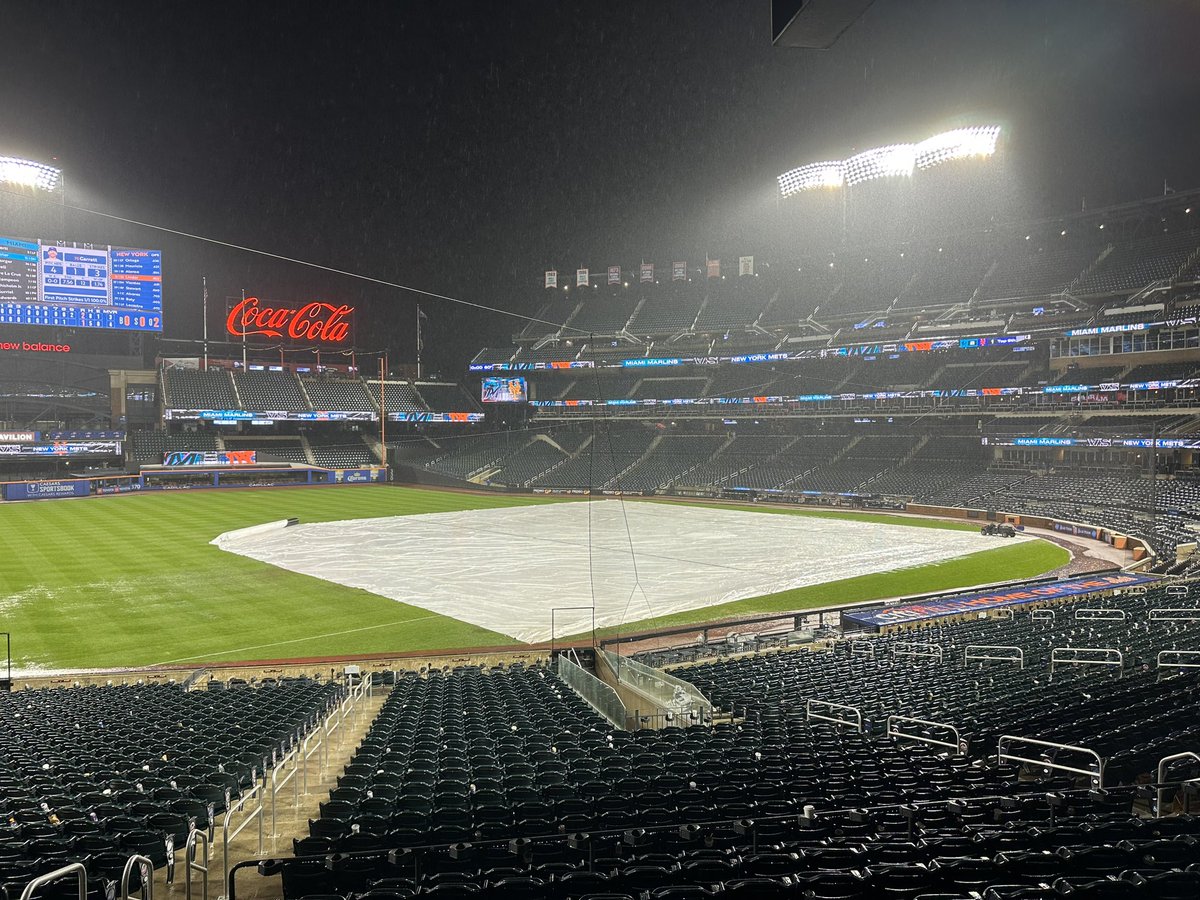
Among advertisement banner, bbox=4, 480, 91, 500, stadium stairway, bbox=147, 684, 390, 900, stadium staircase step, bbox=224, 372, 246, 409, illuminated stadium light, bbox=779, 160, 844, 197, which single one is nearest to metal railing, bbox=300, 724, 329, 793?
stadium stairway, bbox=147, 684, 390, 900

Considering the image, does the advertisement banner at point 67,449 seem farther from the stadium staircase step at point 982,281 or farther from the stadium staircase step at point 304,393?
the stadium staircase step at point 982,281

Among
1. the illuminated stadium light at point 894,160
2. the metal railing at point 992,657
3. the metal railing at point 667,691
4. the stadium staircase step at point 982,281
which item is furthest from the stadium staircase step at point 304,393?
the metal railing at point 992,657

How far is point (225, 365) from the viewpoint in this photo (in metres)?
87.7

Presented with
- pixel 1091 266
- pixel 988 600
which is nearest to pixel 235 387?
pixel 988 600

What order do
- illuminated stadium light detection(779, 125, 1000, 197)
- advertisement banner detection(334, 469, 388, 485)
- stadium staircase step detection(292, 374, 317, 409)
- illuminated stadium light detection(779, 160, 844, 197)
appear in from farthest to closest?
stadium staircase step detection(292, 374, 317, 409)
advertisement banner detection(334, 469, 388, 485)
illuminated stadium light detection(779, 160, 844, 197)
illuminated stadium light detection(779, 125, 1000, 197)

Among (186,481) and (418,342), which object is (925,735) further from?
(418,342)

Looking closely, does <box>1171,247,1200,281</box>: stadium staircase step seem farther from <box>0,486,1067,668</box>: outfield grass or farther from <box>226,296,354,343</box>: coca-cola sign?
<box>226,296,354,343</box>: coca-cola sign

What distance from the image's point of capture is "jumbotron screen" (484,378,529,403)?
9319cm

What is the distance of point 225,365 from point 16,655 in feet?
236

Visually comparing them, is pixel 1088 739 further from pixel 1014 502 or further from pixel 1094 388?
pixel 1094 388

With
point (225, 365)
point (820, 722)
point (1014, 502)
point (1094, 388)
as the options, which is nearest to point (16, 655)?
point (820, 722)

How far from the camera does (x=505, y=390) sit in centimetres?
9331

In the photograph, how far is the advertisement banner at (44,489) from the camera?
61.2 meters

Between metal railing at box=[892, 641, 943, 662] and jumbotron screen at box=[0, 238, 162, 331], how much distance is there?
75160mm
